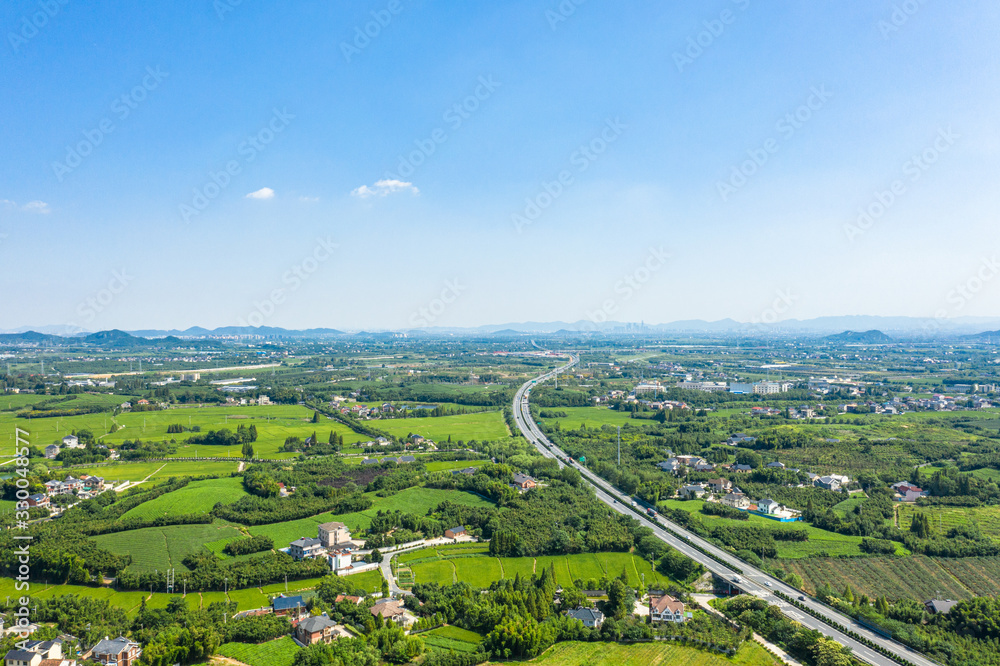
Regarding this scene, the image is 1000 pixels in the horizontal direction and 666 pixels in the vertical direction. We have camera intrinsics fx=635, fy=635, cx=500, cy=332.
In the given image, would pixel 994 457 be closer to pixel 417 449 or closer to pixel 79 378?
pixel 417 449

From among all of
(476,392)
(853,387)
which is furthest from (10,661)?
(853,387)

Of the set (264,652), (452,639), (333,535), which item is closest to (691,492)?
(333,535)

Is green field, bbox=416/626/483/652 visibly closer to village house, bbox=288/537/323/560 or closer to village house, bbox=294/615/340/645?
village house, bbox=294/615/340/645

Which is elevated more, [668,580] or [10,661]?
[10,661]

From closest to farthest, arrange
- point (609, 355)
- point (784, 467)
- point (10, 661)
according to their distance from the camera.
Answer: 1. point (10, 661)
2. point (784, 467)
3. point (609, 355)

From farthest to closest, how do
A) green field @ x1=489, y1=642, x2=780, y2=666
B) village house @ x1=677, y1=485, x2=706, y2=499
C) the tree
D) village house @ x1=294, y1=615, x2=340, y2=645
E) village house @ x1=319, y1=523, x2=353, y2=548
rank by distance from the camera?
village house @ x1=677, y1=485, x2=706, y2=499 → village house @ x1=319, y1=523, x2=353, y2=548 → the tree → village house @ x1=294, y1=615, x2=340, y2=645 → green field @ x1=489, y1=642, x2=780, y2=666

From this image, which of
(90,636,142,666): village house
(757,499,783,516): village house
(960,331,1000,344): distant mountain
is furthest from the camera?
(960,331,1000,344): distant mountain

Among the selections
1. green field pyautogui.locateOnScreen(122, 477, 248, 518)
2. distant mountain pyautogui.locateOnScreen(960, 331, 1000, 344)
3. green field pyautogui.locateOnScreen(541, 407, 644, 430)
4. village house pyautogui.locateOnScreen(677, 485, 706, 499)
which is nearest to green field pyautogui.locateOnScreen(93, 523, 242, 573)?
green field pyautogui.locateOnScreen(122, 477, 248, 518)
